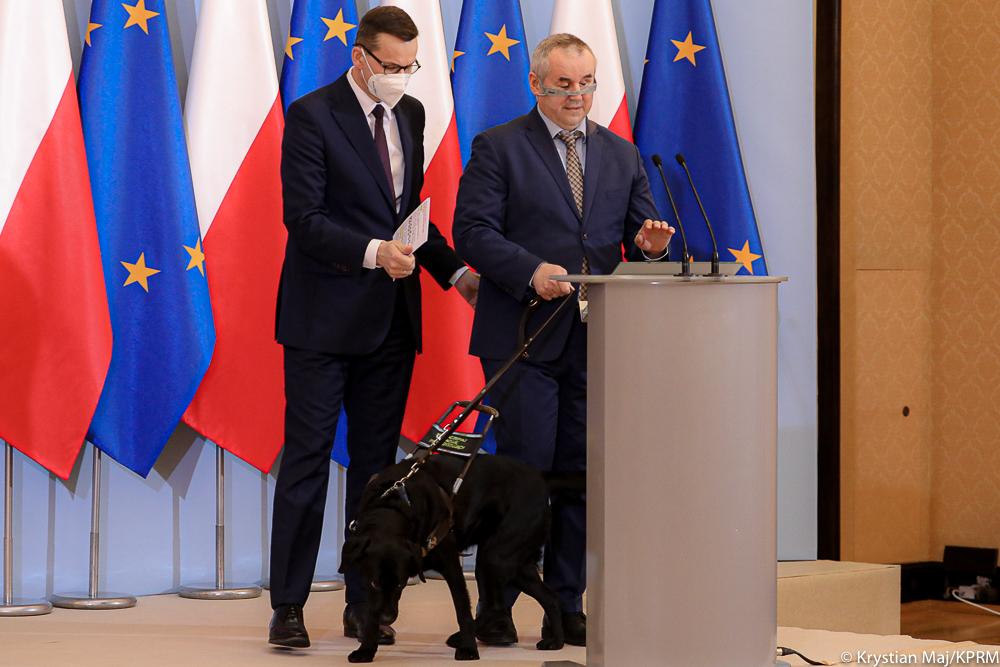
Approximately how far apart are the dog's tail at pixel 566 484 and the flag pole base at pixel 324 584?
1266 millimetres

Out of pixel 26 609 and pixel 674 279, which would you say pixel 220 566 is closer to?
pixel 26 609

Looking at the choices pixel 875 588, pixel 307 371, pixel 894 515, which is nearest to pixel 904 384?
pixel 894 515

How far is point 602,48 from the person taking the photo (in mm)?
4598

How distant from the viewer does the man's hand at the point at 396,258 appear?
3158 mm

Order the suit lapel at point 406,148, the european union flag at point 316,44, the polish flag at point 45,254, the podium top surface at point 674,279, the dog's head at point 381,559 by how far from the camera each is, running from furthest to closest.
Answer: the european union flag at point 316,44
the polish flag at point 45,254
the suit lapel at point 406,148
the dog's head at point 381,559
the podium top surface at point 674,279

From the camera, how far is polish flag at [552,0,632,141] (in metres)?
4.56

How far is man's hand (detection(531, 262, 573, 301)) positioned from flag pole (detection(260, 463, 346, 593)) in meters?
1.50

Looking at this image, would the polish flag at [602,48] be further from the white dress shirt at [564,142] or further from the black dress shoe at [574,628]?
the black dress shoe at [574,628]

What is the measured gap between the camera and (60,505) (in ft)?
13.2

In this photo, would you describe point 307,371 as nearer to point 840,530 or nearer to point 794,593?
point 794,593

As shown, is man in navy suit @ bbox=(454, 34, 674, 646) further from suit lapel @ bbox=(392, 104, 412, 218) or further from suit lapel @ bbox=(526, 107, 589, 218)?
suit lapel @ bbox=(392, 104, 412, 218)

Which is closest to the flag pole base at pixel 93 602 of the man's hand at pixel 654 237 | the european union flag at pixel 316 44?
the european union flag at pixel 316 44

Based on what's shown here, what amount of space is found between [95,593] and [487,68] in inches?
86.7

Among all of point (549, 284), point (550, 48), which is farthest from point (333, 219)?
point (550, 48)
